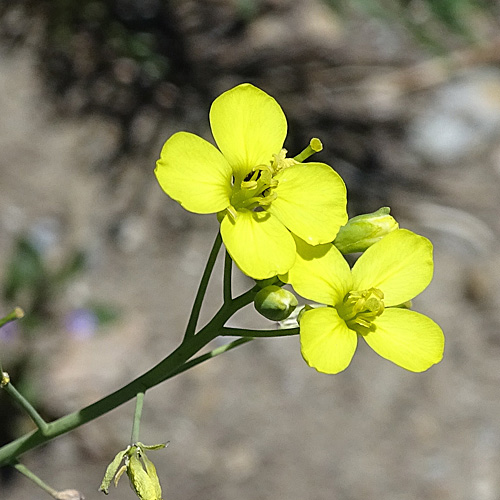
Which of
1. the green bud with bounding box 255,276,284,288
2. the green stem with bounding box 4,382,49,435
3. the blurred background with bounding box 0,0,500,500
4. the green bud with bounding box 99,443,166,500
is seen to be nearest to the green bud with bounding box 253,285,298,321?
the green bud with bounding box 255,276,284,288

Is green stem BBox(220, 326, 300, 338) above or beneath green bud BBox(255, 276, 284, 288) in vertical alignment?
beneath

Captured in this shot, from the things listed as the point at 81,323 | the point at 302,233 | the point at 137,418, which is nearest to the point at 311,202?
the point at 302,233

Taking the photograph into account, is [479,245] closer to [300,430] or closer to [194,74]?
[300,430]

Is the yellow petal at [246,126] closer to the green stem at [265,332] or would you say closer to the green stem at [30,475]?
the green stem at [265,332]

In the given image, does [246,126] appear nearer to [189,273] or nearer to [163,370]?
[163,370]

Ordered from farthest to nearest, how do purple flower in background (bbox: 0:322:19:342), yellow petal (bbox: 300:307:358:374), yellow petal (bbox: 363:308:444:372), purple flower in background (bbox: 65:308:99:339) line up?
purple flower in background (bbox: 65:308:99:339)
purple flower in background (bbox: 0:322:19:342)
yellow petal (bbox: 363:308:444:372)
yellow petal (bbox: 300:307:358:374)

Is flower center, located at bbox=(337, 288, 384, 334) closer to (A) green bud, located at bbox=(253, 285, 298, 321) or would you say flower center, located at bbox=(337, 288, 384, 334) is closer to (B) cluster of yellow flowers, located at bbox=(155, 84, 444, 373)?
(B) cluster of yellow flowers, located at bbox=(155, 84, 444, 373)

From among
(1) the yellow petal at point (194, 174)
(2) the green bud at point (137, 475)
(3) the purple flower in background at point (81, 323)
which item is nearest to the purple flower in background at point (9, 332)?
(3) the purple flower in background at point (81, 323)
